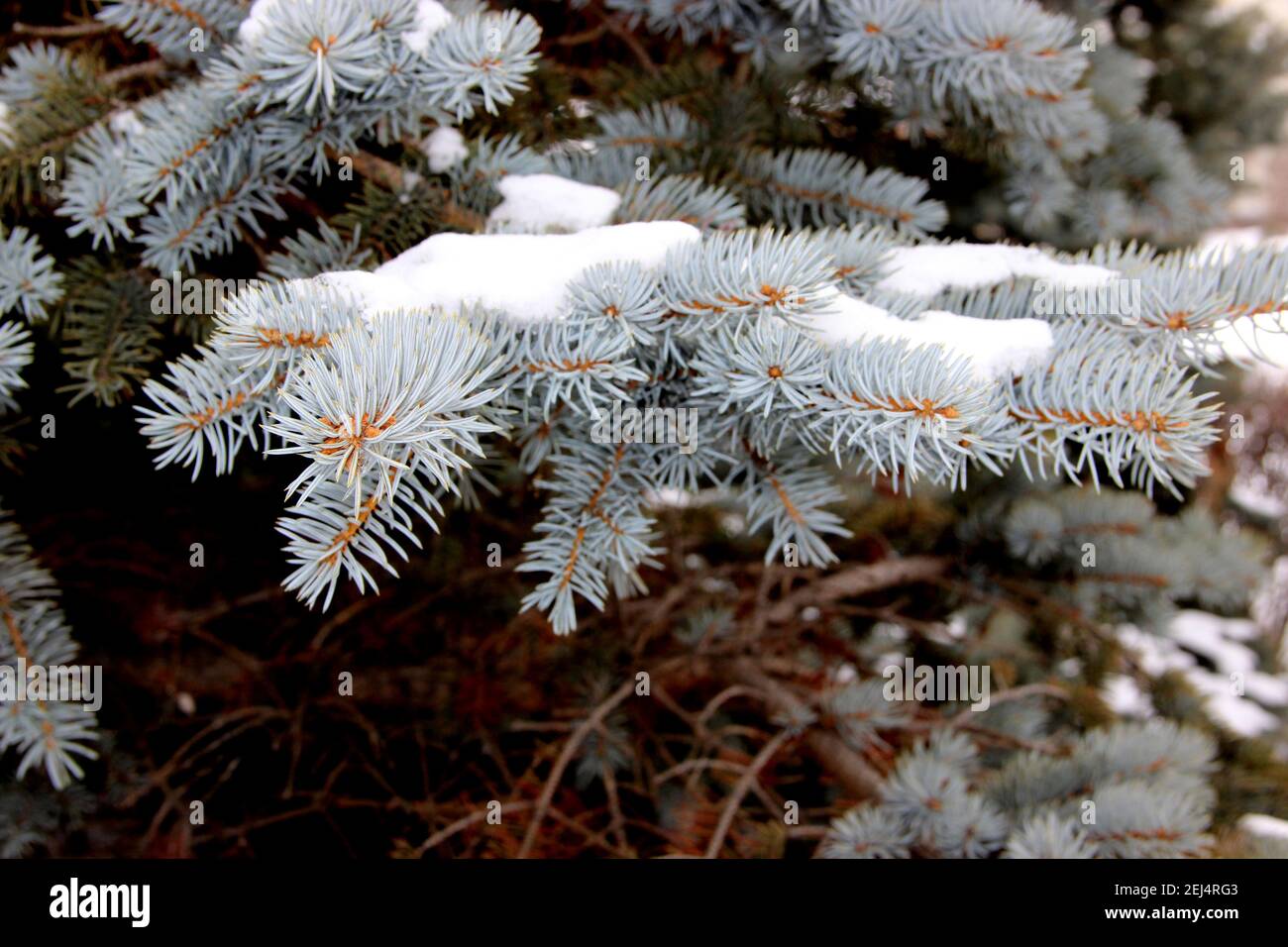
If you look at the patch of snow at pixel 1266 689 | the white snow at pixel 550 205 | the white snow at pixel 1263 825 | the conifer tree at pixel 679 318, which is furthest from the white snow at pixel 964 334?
the patch of snow at pixel 1266 689

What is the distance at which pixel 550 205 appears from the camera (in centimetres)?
74

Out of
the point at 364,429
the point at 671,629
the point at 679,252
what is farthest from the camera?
the point at 671,629

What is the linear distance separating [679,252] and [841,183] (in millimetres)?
369

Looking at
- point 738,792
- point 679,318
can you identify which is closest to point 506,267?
point 679,318

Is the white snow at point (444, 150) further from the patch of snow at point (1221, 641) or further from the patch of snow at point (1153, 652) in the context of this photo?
the patch of snow at point (1221, 641)

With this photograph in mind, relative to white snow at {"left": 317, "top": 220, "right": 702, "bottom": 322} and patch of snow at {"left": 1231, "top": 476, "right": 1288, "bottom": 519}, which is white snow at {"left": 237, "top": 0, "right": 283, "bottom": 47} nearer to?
white snow at {"left": 317, "top": 220, "right": 702, "bottom": 322}

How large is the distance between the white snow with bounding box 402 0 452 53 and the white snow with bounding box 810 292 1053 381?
0.33m

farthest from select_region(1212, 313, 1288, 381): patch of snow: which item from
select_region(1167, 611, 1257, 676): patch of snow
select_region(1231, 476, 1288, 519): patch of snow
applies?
select_region(1231, 476, 1288, 519): patch of snow

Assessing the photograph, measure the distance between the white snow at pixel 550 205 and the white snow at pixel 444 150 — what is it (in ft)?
0.14
